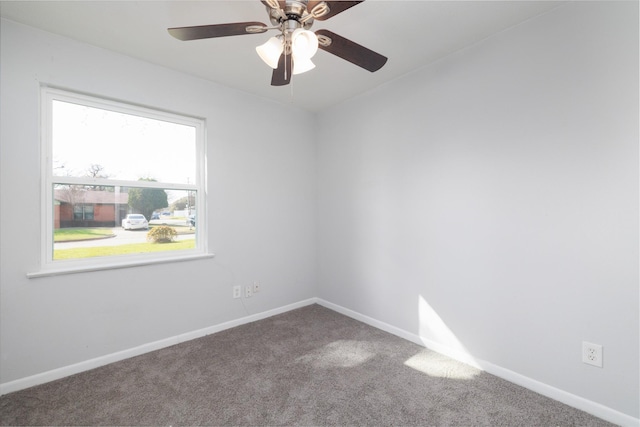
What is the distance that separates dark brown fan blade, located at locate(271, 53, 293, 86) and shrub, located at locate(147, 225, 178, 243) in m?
1.72

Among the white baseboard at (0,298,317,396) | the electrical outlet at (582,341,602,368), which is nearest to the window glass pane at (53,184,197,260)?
the white baseboard at (0,298,317,396)

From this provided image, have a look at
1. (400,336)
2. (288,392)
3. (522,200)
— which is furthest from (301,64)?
(400,336)

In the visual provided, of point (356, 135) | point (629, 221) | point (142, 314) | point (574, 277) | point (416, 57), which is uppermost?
point (416, 57)

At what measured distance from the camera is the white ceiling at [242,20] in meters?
1.79

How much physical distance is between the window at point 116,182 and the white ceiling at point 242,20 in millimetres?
478

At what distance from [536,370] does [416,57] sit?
244 cm

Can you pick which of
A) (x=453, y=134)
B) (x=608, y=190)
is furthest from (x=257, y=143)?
(x=608, y=190)

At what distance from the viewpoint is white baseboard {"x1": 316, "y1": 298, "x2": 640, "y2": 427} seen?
163cm

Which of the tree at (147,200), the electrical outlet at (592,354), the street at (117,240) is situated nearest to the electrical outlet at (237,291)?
the street at (117,240)

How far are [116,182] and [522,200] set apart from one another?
121 inches

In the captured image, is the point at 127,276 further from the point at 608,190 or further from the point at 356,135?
the point at 608,190

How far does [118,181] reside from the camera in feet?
7.87

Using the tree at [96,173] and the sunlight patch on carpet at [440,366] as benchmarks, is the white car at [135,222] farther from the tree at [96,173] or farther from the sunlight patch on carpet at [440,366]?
the sunlight patch on carpet at [440,366]

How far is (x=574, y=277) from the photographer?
176cm
